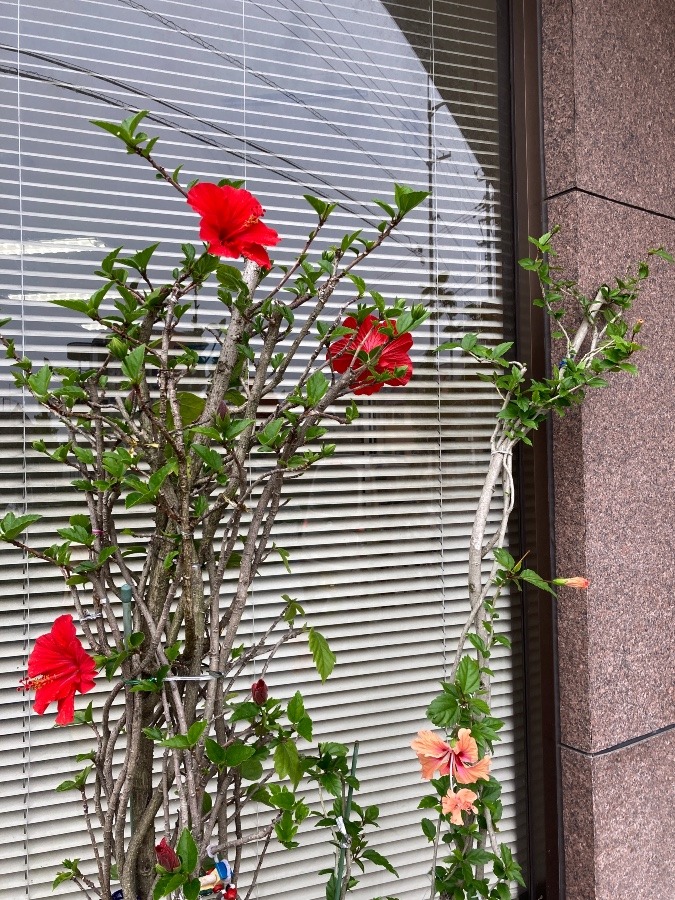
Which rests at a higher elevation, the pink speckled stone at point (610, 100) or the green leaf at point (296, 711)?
the pink speckled stone at point (610, 100)

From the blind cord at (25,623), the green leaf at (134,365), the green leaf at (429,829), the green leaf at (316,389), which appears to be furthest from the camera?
the green leaf at (429,829)

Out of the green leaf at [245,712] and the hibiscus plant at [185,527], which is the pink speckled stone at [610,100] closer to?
the hibiscus plant at [185,527]

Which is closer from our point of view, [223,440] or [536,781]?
[223,440]

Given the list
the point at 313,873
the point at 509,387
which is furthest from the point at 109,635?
the point at 509,387

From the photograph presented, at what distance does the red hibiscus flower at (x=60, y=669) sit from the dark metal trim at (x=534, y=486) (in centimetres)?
105

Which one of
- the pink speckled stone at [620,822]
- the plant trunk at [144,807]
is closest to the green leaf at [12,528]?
the plant trunk at [144,807]

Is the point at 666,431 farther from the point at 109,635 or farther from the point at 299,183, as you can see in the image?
the point at 109,635

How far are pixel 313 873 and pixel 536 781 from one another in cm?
53

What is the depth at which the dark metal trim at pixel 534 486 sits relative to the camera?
167 centimetres

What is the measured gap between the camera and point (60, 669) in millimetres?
902

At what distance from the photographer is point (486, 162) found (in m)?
1.69

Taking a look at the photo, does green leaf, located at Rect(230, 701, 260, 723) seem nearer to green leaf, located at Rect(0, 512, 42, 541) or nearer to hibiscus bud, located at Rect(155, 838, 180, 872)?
hibiscus bud, located at Rect(155, 838, 180, 872)

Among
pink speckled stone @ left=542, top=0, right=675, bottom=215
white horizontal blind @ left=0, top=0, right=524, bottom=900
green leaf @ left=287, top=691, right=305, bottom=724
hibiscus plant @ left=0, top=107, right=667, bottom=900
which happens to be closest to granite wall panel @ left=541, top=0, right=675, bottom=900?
pink speckled stone @ left=542, top=0, right=675, bottom=215

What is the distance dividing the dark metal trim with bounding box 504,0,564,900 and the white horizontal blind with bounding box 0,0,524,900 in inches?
1.7
